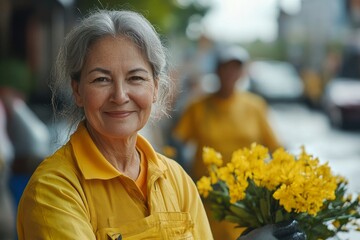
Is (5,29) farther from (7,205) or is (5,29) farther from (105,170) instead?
(105,170)

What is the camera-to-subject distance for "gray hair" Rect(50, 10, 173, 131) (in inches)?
92.3

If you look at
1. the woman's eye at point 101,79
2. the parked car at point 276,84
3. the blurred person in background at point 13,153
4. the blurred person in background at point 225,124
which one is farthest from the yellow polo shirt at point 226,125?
the parked car at point 276,84

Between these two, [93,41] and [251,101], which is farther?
[251,101]

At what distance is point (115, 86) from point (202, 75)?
838 inches

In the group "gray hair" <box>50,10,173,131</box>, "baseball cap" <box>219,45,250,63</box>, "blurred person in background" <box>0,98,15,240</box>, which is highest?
"baseball cap" <box>219,45,250,63</box>

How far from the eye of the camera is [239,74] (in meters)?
6.16

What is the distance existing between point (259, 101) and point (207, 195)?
10.2ft

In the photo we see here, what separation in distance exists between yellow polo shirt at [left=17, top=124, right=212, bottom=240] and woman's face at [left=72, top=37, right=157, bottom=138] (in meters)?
0.10

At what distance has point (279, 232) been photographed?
8.05 ft

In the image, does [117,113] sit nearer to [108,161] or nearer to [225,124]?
[108,161]

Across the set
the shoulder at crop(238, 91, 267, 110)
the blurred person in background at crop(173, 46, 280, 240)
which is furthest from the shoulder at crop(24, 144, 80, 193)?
the shoulder at crop(238, 91, 267, 110)

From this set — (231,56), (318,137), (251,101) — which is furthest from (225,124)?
(318,137)

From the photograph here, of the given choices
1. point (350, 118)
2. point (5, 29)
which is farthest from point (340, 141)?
point (5, 29)

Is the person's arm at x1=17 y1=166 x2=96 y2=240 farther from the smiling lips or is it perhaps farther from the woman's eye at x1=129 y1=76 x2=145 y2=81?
the woman's eye at x1=129 y1=76 x2=145 y2=81
